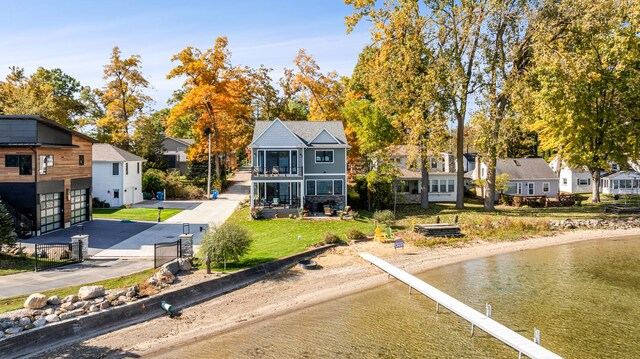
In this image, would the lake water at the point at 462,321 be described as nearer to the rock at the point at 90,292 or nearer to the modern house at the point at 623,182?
the rock at the point at 90,292

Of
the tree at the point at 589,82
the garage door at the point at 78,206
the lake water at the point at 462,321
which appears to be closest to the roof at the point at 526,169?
the tree at the point at 589,82

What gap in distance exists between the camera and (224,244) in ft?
63.9

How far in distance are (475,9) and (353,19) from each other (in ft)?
33.7

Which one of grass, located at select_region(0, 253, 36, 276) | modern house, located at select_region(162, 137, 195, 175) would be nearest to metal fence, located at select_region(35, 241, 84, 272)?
grass, located at select_region(0, 253, 36, 276)

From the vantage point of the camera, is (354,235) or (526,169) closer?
(354,235)

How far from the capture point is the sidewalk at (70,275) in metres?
16.2

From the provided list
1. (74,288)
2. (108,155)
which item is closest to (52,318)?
(74,288)

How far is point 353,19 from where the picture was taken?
121 feet

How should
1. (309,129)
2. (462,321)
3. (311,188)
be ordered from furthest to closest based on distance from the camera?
(309,129), (311,188), (462,321)

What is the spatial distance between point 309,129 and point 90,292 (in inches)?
1022

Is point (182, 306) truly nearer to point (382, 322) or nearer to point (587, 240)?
point (382, 322)

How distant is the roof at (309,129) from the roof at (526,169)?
73.7 feet

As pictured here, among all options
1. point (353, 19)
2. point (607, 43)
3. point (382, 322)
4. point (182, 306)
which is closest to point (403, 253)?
point (382, 322)

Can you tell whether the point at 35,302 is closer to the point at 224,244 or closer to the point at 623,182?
the point at 224,244
